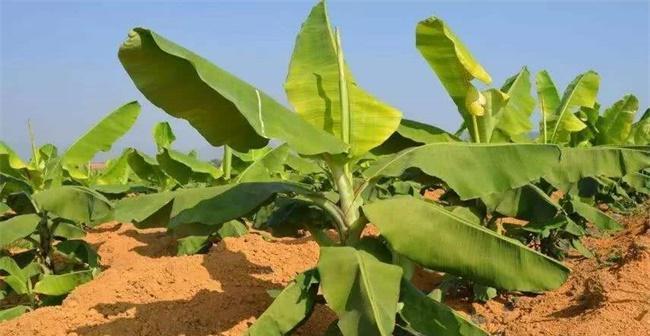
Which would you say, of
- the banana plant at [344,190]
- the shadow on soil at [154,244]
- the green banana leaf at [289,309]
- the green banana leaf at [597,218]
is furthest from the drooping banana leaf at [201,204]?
the shadow on soil at [154,244]

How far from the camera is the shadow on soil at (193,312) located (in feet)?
13.5

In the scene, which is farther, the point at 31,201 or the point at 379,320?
the point at 31,201

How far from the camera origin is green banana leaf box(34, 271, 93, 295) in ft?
17.6

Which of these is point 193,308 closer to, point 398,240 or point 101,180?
point 398,240

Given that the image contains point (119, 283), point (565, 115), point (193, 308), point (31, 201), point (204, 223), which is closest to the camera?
point (204, 223)

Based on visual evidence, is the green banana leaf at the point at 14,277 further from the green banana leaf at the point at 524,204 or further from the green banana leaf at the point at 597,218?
the green banana leaf at the point at 597,218

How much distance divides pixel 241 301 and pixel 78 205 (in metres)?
1.83

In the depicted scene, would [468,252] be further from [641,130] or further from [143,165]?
[641,130]

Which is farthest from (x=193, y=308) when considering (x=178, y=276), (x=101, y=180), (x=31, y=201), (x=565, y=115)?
(x=101, y=180)

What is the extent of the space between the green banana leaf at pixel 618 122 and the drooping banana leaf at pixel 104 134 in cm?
703

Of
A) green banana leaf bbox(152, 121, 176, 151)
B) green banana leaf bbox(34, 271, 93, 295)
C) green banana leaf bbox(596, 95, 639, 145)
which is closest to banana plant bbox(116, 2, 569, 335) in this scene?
green banana leaf bbox(34, 271, 93, 295)

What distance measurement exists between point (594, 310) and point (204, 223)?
3186 millimetres

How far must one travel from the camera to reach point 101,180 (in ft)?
30.4

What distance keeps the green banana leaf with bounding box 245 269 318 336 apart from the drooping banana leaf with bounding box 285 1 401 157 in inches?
33.2
